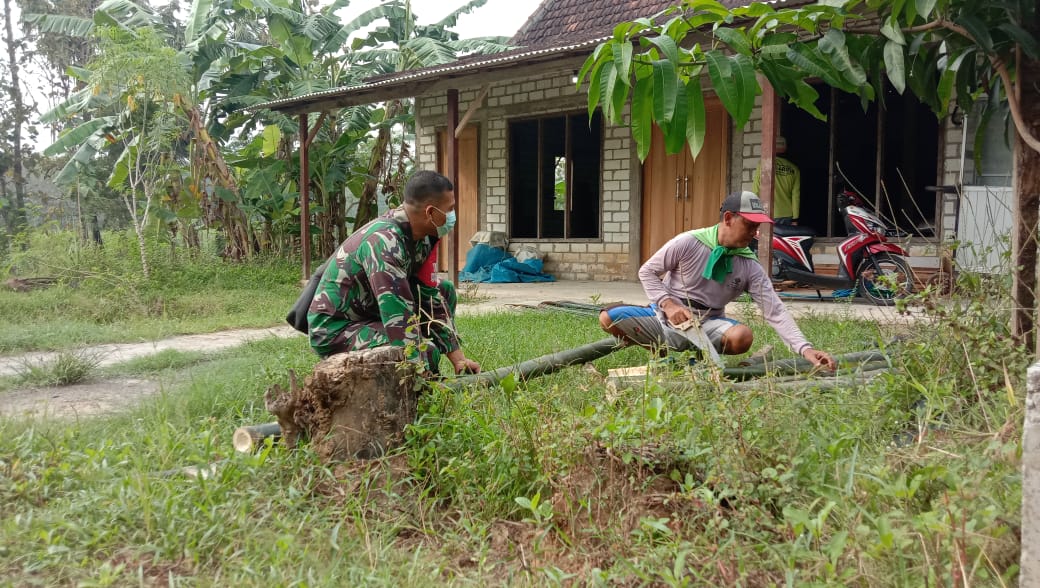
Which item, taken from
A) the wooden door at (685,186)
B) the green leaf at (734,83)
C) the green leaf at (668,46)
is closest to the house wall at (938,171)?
the wooden door at (685,186)

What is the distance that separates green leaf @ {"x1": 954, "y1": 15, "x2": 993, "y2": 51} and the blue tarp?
913cm

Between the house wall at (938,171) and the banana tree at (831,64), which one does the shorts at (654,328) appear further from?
the house wall at (938,171)

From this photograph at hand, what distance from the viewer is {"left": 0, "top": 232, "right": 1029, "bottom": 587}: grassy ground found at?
195 cm

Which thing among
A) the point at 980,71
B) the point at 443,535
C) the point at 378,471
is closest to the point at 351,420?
the point at 378,471

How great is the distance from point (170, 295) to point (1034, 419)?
939cm

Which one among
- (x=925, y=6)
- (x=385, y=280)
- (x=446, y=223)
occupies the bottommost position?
(x=385, y=280)

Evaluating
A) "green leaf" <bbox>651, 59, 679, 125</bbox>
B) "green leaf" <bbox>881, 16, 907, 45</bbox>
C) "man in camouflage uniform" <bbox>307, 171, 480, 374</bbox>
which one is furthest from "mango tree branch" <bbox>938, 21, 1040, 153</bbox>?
"man in camouflage uniform" <bbox>307, 171, 480, 374</bbox>

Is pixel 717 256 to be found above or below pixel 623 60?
below

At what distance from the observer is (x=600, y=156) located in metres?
11.4

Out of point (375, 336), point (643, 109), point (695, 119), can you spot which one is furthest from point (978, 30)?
point (375, 336)

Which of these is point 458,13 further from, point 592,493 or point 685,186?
point 592,493

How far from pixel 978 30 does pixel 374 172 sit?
11.9 meters

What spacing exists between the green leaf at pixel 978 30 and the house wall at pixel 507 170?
769 centimetres

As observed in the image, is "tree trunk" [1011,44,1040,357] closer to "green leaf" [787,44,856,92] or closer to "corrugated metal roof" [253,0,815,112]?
"green leaf" [787,44,856,92]
